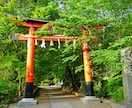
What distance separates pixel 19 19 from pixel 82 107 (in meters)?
6.82

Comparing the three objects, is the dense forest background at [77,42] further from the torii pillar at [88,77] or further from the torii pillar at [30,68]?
the torii pillar at [30,68]

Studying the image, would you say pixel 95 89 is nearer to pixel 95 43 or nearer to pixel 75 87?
pixel 95 43

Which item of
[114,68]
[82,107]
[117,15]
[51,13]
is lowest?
[82,107]

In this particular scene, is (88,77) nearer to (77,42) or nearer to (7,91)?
(77,42)

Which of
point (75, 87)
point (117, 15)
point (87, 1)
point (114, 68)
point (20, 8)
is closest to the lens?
point (114, 68)

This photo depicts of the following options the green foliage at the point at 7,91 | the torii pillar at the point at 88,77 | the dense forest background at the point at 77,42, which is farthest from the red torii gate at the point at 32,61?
the green foliage at the point at 7,91

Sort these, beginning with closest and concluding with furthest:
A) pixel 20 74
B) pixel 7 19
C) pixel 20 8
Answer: pixel 7 19
pixel 20 74
pixel 20 8

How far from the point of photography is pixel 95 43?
39.5 feet

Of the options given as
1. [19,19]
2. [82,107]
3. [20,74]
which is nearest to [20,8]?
[19,19]

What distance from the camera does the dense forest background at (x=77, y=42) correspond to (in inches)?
338

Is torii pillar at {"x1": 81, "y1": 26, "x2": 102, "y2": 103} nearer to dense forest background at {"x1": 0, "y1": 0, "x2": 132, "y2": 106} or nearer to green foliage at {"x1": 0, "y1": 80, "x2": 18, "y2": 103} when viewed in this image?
dense forest background at {"x1": 0, "y1": 0, "x2": 132, "y2": 106}

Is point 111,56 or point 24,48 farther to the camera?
point 24,48

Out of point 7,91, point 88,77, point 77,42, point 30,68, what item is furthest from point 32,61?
point 88,77

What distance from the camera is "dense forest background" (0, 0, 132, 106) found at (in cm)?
858
